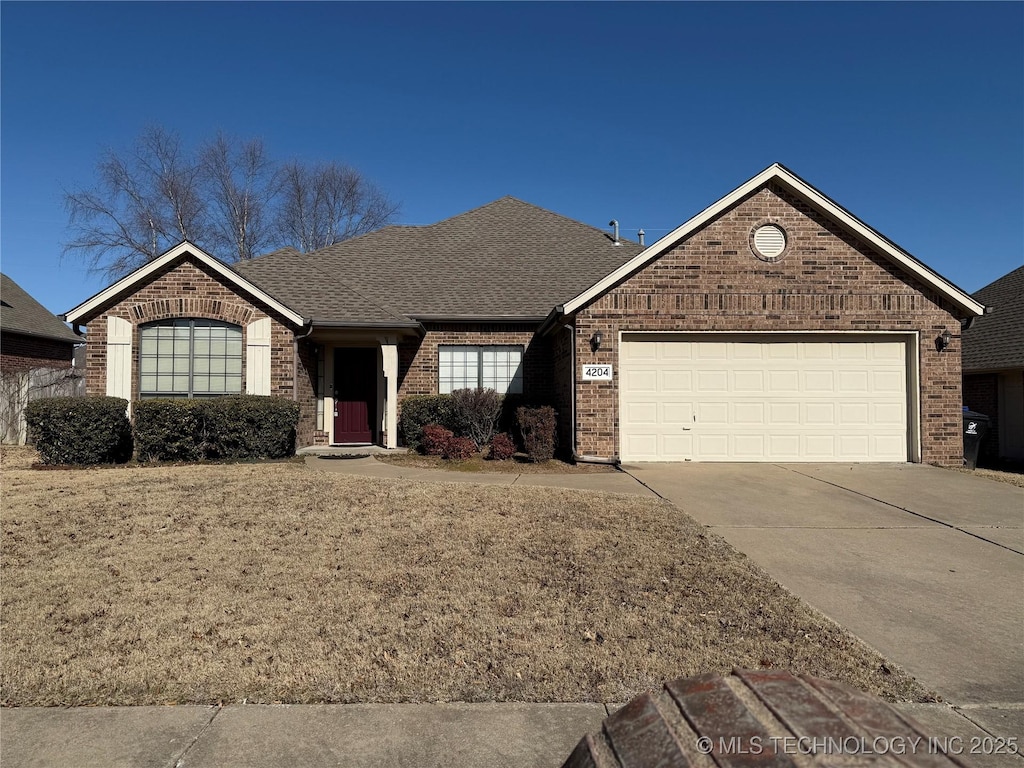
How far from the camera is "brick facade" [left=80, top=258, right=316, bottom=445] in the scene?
495 inches

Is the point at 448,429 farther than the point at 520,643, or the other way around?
the point at 448,429

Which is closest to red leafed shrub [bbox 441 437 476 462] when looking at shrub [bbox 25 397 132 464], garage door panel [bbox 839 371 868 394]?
shrub [bbox 25 397 132 464]

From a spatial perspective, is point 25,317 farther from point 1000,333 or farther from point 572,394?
point 1000,333

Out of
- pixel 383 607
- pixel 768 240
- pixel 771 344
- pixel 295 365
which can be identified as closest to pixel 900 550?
pixel 383 607

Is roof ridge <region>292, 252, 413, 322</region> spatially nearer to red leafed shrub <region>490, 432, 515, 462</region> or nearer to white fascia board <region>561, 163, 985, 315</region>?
red leafed shrub <region>490, 432, 515, 462</region>

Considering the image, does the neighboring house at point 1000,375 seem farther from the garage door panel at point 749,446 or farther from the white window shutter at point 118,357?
the white window shutter at point 118,357

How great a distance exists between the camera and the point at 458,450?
1218 centimetres

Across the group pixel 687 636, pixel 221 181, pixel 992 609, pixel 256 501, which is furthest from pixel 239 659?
pixel 221 181

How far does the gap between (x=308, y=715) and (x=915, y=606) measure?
14.2 feet

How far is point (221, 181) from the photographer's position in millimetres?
30750

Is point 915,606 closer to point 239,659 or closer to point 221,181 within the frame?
point 239,659

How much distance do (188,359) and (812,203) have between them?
13.0 metres

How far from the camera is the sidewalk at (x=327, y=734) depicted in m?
2.66

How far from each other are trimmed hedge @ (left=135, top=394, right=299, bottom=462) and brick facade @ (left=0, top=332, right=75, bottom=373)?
14260mm
